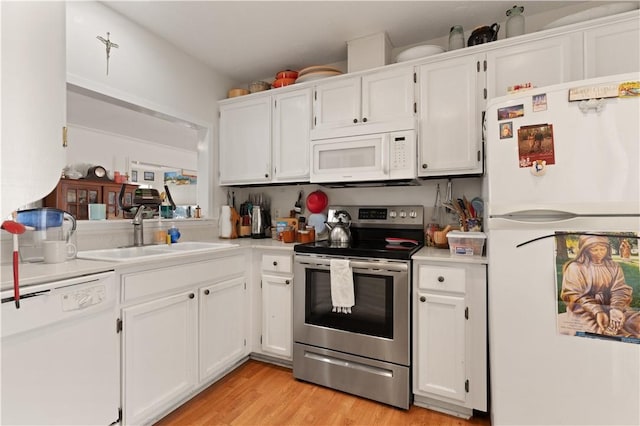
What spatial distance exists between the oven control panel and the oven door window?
0.55m

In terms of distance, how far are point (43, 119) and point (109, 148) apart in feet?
21.7

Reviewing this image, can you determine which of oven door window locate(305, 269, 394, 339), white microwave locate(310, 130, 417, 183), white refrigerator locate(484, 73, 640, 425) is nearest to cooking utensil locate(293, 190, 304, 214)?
white microwave locate(310, 130, 417, 183)

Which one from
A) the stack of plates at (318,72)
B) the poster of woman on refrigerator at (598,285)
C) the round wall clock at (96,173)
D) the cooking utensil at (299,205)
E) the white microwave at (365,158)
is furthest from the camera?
the round wall clock at (96,173)

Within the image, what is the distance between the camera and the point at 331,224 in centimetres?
242

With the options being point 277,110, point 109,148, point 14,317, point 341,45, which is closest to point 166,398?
point 14,317

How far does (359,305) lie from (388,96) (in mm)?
1470

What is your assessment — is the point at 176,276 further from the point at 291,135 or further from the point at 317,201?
the point at 291,135

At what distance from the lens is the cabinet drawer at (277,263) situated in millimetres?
2238

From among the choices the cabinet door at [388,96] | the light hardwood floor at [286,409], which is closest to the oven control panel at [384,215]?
the cabinet door at [388,96]

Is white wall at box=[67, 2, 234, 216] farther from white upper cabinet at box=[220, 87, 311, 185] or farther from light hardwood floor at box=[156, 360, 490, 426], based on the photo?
light hardwood floor at box=[156, 360, 490, 426]

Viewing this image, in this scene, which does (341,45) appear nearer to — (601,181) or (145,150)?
(601,181)

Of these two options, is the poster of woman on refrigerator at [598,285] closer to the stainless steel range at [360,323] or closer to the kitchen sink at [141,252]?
the stainless steel range at [360,323]

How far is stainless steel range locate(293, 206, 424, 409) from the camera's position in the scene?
1.84 m

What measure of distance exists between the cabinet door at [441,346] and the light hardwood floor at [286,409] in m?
0.18
